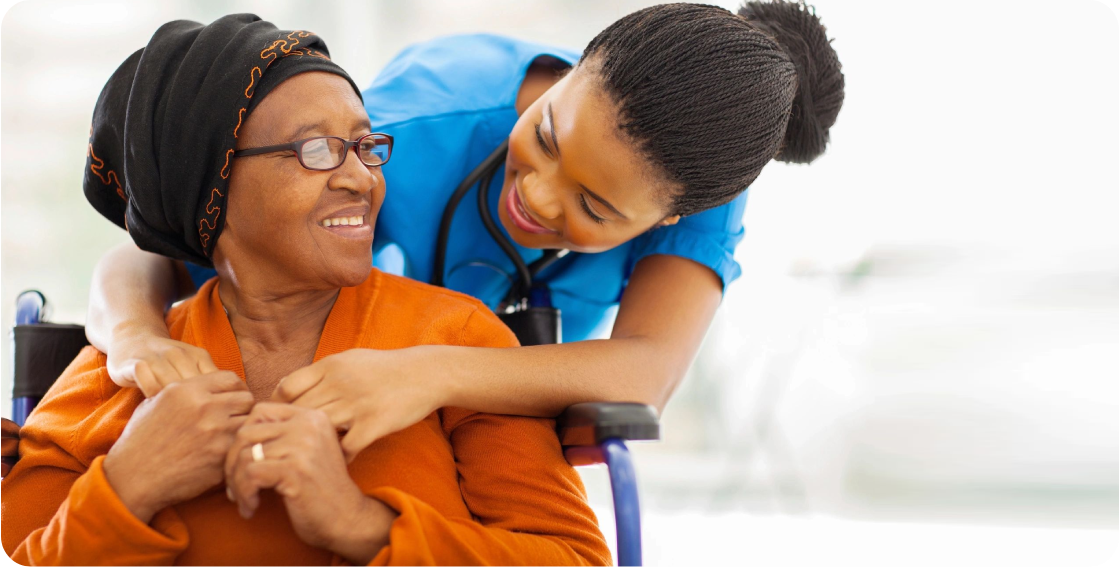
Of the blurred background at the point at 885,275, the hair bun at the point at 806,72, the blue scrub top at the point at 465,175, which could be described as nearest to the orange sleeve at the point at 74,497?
the blue scrub top at the point at 465,175

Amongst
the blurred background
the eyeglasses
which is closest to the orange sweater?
the eyeglasses

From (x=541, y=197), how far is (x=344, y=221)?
1.05 feet

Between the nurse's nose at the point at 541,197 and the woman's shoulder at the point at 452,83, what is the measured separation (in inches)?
13.9

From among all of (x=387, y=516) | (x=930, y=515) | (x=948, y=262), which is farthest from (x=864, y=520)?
(x=387, y=516)

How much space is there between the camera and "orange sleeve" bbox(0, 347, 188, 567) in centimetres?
95

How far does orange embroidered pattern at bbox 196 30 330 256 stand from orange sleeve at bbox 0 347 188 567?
25 centimetres

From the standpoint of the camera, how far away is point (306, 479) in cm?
93

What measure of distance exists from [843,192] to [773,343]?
0.70 meters

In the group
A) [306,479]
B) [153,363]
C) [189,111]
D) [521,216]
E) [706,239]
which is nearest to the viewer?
[306,479]

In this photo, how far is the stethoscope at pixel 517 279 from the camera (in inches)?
62.6

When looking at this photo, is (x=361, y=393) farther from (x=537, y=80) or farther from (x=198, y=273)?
(x=537, y=80)

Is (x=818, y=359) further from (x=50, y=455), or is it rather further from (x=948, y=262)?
(x=50, y=455)

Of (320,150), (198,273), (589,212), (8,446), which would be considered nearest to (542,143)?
(589,212)

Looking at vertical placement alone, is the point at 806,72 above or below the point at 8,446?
above
